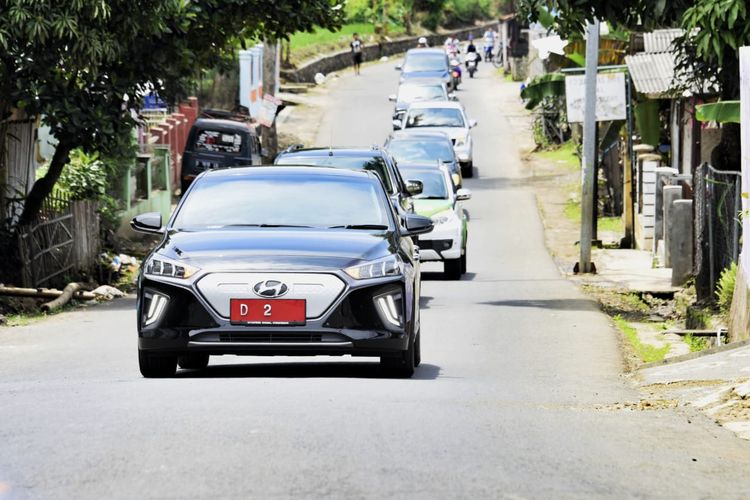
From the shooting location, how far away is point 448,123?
42.7m

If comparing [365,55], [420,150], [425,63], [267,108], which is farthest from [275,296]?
[365,55]

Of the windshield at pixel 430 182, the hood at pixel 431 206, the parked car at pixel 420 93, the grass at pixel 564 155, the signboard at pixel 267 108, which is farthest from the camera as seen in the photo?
the parked car at pixel 420 93

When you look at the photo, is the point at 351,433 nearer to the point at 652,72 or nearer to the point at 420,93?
the point at 652,72

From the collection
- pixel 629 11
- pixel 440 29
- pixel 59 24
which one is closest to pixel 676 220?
pixel 629 11

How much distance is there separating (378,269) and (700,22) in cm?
753

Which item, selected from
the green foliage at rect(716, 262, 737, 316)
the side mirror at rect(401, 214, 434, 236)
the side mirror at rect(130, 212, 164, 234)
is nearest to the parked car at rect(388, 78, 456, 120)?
the green foliage at rect(716, 262, 737, 316)

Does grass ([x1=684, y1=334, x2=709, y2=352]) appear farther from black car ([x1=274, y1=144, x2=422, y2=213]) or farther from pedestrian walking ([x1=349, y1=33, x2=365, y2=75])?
pedestrian walking ([x1=349, y1=33, x2=365, y2=75])

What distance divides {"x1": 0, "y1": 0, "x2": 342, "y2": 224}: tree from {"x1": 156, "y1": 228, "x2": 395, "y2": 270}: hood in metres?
7.97

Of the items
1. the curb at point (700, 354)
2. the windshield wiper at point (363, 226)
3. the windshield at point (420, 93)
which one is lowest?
the curb at point (700, 354)

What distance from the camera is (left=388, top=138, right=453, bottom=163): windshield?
1270 inches

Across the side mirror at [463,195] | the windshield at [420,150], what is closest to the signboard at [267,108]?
the windshield at [420,150]

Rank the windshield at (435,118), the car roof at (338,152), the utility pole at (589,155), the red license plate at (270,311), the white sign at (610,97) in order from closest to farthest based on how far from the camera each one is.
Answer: the red license plate at (270,311) < the car roof at (338,152) < the utility pole at (589,155) < the white sign at (610,97) < the windshield at (435,118)

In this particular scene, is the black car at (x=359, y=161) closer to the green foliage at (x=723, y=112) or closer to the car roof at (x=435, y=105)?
the green foliage at (x=723, y=112)

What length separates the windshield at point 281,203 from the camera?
10.7 meters
